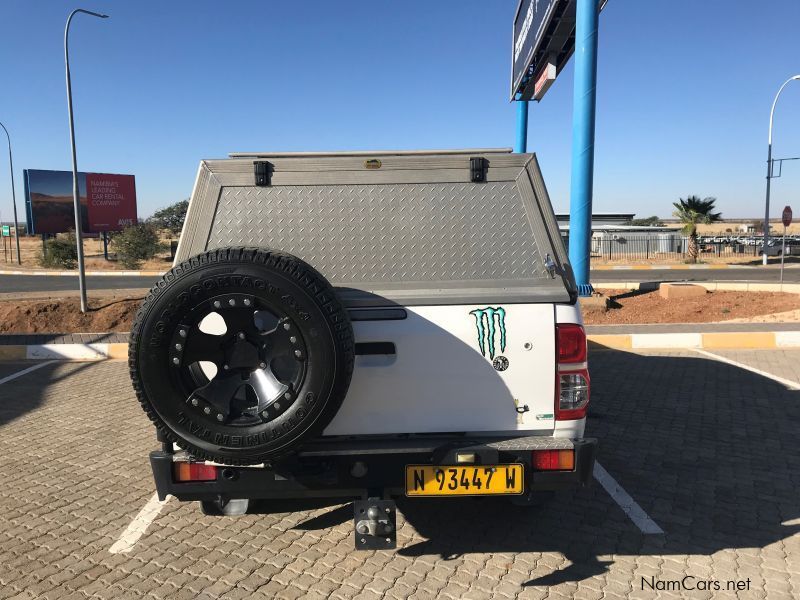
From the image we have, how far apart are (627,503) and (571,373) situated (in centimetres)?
166

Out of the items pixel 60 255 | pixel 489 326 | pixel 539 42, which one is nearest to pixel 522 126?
pixel 539 42

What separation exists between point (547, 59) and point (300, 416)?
16646 mm

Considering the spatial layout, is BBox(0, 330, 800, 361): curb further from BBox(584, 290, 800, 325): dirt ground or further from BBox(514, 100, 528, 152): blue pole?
BBox(514, 100, 528, 152): blue pole

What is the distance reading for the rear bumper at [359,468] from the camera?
2684 mm

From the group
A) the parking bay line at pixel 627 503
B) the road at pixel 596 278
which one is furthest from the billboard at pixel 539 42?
the parking bay line at pixel 627 503

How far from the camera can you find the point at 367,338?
8.71 feet

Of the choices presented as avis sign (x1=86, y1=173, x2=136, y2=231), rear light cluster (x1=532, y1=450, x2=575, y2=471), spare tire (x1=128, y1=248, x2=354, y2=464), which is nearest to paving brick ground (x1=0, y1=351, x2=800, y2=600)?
rear light cluster (x1=532, y1=450, x2=575, y2=471)

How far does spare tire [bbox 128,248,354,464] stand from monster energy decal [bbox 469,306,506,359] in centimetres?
60

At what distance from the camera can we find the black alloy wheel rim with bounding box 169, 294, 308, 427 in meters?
2.44

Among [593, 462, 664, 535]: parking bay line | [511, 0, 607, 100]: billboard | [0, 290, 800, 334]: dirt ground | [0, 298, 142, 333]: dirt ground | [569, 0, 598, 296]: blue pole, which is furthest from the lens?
[511, 0, 607, 100]: billboard

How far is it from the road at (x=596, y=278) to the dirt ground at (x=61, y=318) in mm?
8590

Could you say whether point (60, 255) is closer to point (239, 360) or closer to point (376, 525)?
point (239, 360)

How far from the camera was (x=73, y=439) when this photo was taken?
207 inches

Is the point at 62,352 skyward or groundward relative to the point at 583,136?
groundward
